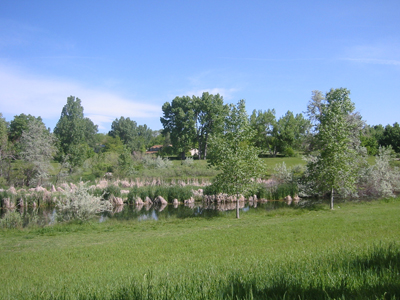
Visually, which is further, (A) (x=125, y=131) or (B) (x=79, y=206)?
(A) (x=125, y=131)

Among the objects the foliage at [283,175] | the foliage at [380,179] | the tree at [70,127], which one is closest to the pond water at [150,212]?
the foliage at [283,175]

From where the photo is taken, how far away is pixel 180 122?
61719mm

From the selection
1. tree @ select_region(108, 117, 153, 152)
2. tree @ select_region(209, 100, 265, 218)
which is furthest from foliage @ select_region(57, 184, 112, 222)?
tree @ select_region(108, 117, 153, 152)

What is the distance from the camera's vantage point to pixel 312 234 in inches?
401

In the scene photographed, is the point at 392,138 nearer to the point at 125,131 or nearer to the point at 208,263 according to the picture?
the point at 208,263

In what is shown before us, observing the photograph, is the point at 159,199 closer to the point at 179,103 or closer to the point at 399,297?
the point at 399,297

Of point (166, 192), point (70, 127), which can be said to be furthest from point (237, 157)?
point (70, 127)

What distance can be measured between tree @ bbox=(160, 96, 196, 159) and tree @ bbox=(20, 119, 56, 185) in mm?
27032

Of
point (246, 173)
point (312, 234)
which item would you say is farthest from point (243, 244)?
point (246, 173)

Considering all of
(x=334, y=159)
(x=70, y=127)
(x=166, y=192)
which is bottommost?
(x=166, y=192)

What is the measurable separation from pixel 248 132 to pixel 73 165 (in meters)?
28.7

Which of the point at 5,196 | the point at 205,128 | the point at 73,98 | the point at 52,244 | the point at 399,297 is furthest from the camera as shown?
the point at 73,98

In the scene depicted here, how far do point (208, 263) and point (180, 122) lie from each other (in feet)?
184

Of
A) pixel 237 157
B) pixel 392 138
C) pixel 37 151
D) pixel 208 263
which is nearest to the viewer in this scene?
pixel 208 263
